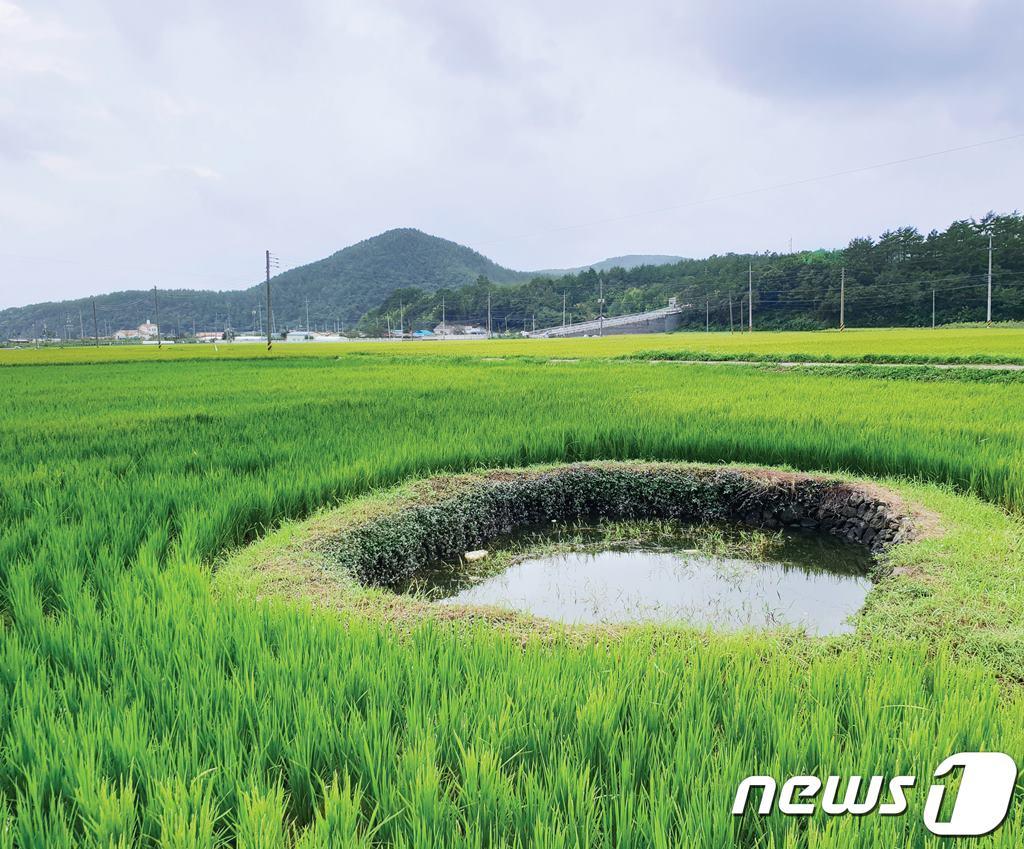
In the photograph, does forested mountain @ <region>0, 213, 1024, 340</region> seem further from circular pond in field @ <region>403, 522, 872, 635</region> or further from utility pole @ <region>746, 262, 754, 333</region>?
circular pond in field @ <region>403, 522, 872, 635</region>

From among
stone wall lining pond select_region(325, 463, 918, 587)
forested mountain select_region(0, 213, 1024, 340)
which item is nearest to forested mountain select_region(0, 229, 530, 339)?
forested mountain select_region(0, 213, 1024, 340)

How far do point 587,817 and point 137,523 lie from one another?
3.60 meters

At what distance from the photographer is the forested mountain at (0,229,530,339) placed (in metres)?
109

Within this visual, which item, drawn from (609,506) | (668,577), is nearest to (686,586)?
(668,577)

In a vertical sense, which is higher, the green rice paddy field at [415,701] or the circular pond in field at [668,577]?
the green rice paddy field at [415,701]

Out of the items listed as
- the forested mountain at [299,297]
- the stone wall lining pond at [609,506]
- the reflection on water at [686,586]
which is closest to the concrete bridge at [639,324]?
the forested mountain at [299,297]

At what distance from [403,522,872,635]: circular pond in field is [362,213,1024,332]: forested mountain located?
58171 millimetres

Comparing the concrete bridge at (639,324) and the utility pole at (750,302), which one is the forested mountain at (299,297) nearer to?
the concrete bridge at (639,324)

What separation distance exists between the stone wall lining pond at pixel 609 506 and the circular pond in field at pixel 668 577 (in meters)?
0.20

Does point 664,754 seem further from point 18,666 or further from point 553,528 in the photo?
point 553,528

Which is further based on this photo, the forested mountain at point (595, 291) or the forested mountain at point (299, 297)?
the forested mountain at point (299, 297)

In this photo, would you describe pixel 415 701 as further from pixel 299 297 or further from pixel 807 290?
pixel 299 297

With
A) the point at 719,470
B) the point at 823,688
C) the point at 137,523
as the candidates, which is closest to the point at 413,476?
the point at 137,523

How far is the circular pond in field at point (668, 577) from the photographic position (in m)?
4.17
